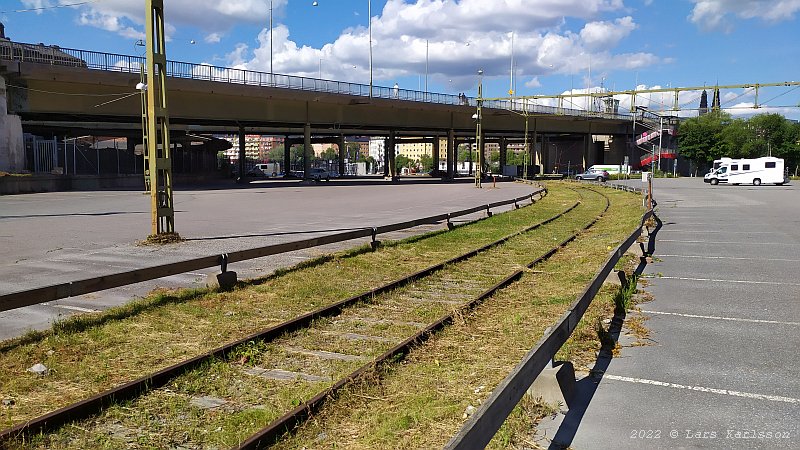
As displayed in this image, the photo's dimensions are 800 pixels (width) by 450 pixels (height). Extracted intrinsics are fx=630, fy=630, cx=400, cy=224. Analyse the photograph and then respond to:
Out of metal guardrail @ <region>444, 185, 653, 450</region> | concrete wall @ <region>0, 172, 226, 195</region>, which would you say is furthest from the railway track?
concrete wall @ <region>0, 172, 226, 195</region>

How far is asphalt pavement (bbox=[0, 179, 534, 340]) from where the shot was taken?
33.3 ft

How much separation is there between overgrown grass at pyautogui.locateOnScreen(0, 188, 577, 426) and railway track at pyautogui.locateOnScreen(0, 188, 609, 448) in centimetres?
39

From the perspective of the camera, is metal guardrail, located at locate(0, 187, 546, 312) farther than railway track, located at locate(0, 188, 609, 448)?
Yes

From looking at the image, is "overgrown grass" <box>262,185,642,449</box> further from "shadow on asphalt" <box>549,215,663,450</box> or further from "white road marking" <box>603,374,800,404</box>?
"white road marking" <box>603,374,800,404</box>

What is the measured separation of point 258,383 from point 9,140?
39861 mm

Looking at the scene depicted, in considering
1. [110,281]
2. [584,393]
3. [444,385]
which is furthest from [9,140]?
[584,393]

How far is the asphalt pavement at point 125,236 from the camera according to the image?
1015 cm

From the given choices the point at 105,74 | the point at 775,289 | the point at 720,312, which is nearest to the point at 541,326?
the point at 720,312

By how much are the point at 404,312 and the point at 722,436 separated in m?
4.71

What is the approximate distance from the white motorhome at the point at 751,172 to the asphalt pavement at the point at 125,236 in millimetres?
43772

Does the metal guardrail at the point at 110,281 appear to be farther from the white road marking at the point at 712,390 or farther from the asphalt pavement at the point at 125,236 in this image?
the white road marking at the point at 712,390

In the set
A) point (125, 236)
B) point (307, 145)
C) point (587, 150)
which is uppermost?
point (587, 150)

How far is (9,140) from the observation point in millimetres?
38094

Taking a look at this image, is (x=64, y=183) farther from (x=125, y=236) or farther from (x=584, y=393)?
(x=584, y=393)
